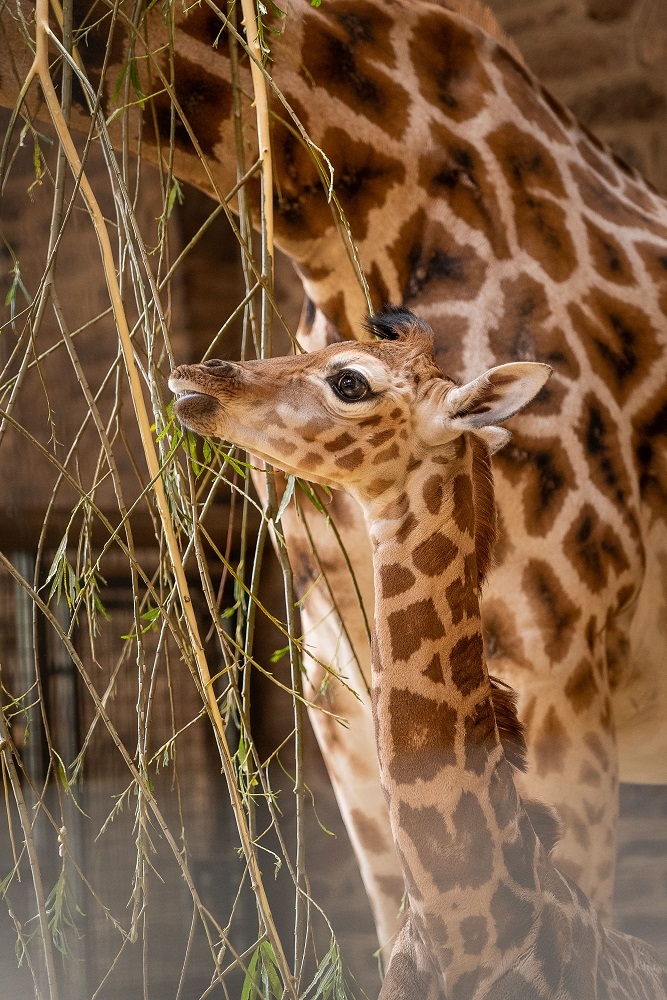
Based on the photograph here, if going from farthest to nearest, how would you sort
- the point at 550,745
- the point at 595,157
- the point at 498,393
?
the point at 595,157
the point at 550,745
the point at 498,393

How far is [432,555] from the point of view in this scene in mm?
669

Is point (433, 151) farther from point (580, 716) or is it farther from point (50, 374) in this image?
point (50, 374)

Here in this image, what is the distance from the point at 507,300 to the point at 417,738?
0.42m

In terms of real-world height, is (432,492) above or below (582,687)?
above

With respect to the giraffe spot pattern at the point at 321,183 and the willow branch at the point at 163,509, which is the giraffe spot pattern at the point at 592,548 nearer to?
the giraffe spot pattern at the point at 321,183

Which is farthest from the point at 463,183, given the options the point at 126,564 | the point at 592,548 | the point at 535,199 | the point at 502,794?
the point at 126,564

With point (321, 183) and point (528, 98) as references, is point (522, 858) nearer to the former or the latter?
point (321, 183)

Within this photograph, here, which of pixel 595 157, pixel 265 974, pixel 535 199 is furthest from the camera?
pixel 595 157

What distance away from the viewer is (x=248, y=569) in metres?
1.54

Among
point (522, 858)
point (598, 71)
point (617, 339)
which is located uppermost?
point (598, 71)

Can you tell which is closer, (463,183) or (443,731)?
(443,731)

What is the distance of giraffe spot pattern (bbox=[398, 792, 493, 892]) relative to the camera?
638 millimetres

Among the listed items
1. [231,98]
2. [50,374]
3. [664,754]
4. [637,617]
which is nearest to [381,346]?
[231,98]

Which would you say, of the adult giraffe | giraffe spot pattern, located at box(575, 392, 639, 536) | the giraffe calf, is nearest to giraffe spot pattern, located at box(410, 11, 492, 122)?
the adult giraffe
